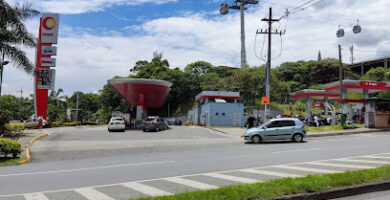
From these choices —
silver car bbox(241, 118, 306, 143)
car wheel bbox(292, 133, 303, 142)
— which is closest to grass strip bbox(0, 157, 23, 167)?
silver car bbox(241, 118, 306, 143)

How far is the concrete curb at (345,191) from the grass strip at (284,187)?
12 cm

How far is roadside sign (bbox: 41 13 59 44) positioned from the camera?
41.4 meters

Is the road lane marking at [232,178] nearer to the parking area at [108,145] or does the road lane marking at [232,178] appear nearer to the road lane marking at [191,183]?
the road lane marking at [191,183]

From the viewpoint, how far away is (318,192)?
→ 6.38m

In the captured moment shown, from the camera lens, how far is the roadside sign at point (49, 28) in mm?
41406

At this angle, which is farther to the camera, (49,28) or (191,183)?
(49,28)

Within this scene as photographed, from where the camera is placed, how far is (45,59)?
41281 millimetres

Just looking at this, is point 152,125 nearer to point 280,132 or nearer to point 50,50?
point 280,132

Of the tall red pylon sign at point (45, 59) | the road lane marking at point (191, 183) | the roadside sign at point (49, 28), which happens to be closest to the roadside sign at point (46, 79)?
the tall red pylon sign at point (45, 59)

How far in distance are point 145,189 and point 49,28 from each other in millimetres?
40054

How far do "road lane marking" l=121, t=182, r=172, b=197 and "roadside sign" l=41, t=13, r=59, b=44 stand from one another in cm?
3843

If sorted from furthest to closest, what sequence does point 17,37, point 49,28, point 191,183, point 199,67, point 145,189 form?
point 199,67, point 49,28, point 17,37, point 191,183, point 145,189

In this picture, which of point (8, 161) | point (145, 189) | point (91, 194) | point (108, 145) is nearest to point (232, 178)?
point (145, 189)

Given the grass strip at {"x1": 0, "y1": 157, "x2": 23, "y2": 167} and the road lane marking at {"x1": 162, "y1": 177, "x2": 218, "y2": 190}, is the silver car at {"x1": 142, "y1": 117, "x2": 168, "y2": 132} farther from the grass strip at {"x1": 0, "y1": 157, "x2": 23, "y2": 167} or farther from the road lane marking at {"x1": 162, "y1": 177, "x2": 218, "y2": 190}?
the road lane marking at {"x1": 162, "y1": 177, "x2": 218, "y2": 190}
